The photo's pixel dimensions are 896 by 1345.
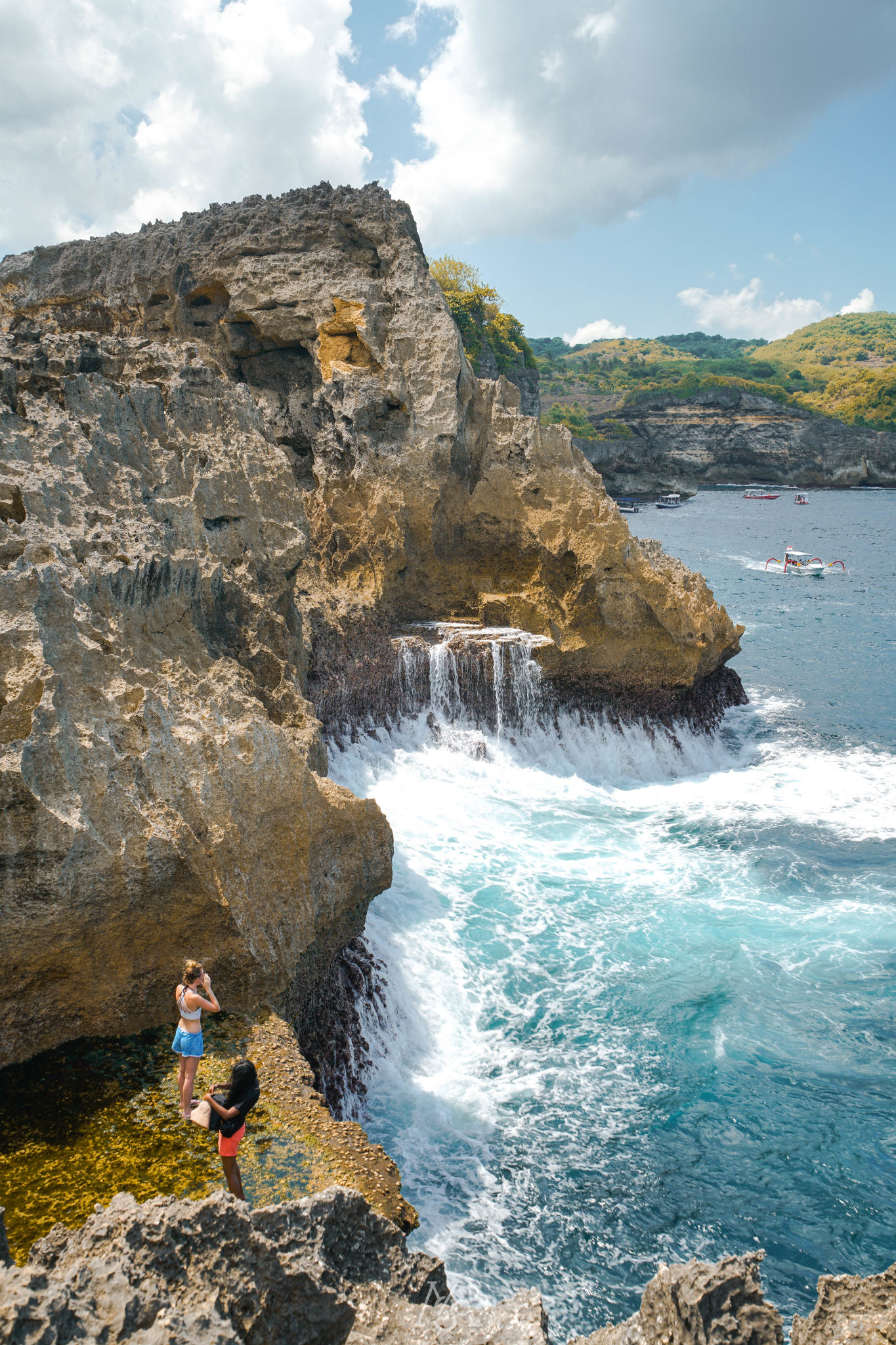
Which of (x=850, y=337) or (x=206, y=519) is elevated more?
(x=850, y=337)

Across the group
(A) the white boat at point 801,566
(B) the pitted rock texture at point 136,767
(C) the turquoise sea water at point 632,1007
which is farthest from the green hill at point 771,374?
(B) the pitted rock texture at point 136,767

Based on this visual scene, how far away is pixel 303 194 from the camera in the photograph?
65.4 ft

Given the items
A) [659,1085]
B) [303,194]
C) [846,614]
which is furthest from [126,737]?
[846,614]

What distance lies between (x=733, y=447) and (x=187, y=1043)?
97.3m

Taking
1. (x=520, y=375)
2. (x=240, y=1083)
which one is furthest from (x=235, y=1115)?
(x=520, y=375)

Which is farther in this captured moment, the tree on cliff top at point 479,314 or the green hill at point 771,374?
the green hill at point 771,374

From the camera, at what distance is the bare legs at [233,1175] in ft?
17.5

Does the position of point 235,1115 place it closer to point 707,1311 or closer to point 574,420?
point 707,1311

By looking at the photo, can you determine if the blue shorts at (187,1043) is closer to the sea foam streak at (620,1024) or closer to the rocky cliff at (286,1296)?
the rocky cliff at (286,1296)

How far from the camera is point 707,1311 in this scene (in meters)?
3.95

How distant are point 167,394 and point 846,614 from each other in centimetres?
2866

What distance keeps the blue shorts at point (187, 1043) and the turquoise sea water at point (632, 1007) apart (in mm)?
2546

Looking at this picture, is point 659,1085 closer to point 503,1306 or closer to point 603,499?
point 503,1306

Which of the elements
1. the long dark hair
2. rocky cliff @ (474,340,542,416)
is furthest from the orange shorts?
rocky cliff @ (474,340,542,416)
